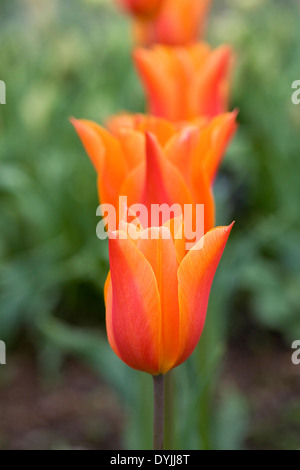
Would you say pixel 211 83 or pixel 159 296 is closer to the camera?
pixel 159 296

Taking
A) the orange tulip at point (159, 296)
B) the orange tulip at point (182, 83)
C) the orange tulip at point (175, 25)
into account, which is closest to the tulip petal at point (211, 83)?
the orange tulip at point (182, 83)

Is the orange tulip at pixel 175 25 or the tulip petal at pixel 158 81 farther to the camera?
the orange tulip at pixel 175 25

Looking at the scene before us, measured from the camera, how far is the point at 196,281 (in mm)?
608

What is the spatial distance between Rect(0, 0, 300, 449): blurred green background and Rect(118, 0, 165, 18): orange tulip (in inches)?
18.1

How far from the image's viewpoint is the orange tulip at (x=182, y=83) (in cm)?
111

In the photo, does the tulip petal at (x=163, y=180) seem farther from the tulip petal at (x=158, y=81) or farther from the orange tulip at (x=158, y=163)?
the tulip petal at (x=158, y=81)

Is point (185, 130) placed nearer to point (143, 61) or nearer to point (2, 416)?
point (143, 61)

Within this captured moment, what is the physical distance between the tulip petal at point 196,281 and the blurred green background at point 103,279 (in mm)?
414

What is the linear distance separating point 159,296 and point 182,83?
594 mm

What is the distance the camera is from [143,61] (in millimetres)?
1094

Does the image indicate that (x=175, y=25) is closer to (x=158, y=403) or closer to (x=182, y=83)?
(x=182, y=83)

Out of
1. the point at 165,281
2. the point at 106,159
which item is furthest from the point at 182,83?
the point at 165,281

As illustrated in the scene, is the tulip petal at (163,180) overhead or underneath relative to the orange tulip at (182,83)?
underneath

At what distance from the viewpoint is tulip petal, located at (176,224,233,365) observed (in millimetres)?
596
